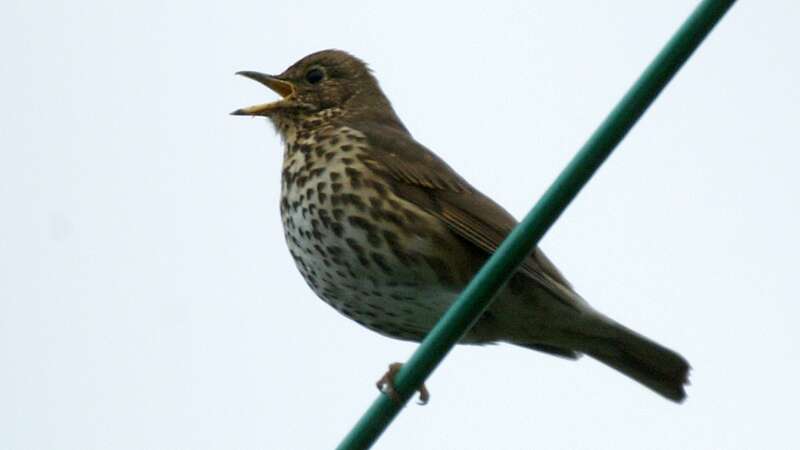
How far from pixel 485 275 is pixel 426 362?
0.31m

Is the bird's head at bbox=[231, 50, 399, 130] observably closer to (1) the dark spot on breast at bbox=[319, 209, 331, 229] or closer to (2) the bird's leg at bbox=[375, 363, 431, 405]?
(1) the dark spot on breast at bbox=[319, 209, 331, 229]

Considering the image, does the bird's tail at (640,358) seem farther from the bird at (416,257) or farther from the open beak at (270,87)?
the open beak at (270,87)

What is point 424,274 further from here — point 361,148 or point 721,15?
point 721,15

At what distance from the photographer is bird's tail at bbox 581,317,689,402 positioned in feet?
20.0

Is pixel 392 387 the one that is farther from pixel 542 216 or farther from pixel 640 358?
pixel 640 358

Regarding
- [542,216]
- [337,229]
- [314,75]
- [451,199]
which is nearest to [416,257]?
[337,229]

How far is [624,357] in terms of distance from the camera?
6266mm

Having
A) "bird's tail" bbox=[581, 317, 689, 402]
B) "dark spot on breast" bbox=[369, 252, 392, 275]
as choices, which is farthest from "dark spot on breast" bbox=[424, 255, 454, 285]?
"bird's tail" bbox=[581, 317, 689, 402]

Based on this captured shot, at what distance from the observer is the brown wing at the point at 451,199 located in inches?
238

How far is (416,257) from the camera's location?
596cm

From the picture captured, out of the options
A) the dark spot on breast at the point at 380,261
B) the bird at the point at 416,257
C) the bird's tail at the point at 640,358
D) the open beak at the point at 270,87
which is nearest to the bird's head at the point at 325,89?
the open beak at the point at 270,87

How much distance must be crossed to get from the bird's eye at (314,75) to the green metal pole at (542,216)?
4.06m

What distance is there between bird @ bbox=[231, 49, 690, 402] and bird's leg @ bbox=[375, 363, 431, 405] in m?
0.35

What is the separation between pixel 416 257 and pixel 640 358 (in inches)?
44.9
